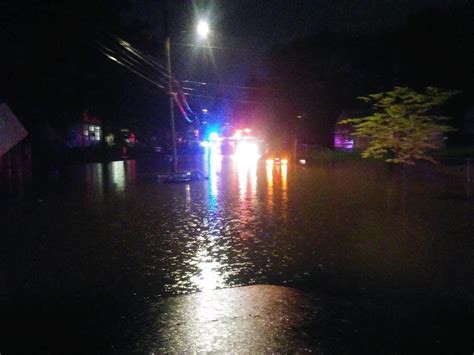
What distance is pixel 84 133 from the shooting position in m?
60.3

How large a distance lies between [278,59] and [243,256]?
165 feet

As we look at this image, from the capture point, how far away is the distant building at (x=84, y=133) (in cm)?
5522

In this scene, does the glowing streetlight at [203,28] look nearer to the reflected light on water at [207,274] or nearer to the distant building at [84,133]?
the reflected light on water at [207,274]

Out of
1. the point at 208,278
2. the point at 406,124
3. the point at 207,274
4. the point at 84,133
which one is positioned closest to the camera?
the point at 208,278

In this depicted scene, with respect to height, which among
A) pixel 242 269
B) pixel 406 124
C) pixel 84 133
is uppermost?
pixel 84 133

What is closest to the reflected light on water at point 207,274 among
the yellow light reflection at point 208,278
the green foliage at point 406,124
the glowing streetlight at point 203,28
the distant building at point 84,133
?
the yellow light reflection at point 208,278

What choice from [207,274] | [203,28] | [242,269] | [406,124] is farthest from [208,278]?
[203,28]

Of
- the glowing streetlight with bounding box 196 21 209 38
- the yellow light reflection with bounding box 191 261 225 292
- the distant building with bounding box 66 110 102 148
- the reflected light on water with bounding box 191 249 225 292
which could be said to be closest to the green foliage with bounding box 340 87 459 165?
the glowing streetlight with bounding box 196 21 209 38

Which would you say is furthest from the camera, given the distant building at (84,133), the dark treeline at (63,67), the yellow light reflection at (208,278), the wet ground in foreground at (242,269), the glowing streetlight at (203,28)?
the distant building at (84,133)

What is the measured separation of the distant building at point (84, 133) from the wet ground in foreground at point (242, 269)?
42.3 metres

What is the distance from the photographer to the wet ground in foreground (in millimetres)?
4945

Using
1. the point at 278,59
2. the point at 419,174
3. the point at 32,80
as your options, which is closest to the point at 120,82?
the point at 32,80

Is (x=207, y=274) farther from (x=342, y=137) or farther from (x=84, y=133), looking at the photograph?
(x=84, y=133)

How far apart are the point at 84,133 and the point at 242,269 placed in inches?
2213
